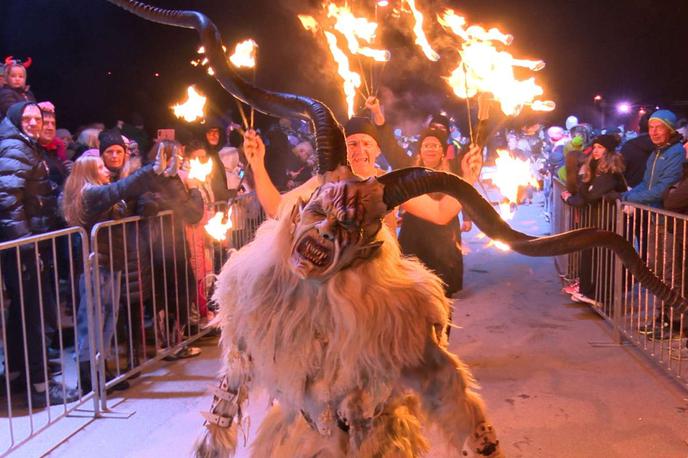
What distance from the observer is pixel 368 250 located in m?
2.68

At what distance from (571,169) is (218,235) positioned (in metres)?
4.91

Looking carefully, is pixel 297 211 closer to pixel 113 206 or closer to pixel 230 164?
pixel 113 206

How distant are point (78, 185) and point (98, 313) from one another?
3.57 feet

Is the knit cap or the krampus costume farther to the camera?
the knit cap

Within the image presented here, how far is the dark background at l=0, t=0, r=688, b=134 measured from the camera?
12.5 m

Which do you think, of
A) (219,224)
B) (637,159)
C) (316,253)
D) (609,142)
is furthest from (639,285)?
(316,253)

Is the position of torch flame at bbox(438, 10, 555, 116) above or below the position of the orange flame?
below

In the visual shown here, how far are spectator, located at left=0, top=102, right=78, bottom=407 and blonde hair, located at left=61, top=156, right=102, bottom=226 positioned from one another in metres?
0.32

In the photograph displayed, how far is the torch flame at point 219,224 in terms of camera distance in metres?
6.51

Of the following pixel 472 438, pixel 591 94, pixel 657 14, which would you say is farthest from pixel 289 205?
pixel 591 94

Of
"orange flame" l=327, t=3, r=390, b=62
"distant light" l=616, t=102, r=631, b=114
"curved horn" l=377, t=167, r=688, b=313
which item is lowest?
"curved horn" l=377, t=167, r=688, b=313

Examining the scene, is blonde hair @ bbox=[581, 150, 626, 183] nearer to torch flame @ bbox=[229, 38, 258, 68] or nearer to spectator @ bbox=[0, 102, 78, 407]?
torch flame @ bbox=[229, 38, 258, 68]

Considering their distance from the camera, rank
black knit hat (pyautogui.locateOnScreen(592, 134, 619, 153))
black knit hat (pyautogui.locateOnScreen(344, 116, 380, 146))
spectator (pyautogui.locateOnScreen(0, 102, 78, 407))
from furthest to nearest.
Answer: black knit hat (pyautogui.locateOnScreen(592, 134, 619, 153)), spectator (pyautogui.locateOnScreen(0, 102, 78, 407)), black knit hat (pyautogui.locateOnScreen(344, 116, 380, 146))

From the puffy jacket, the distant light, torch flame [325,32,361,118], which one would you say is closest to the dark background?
torch flame [325,32,361,118]
